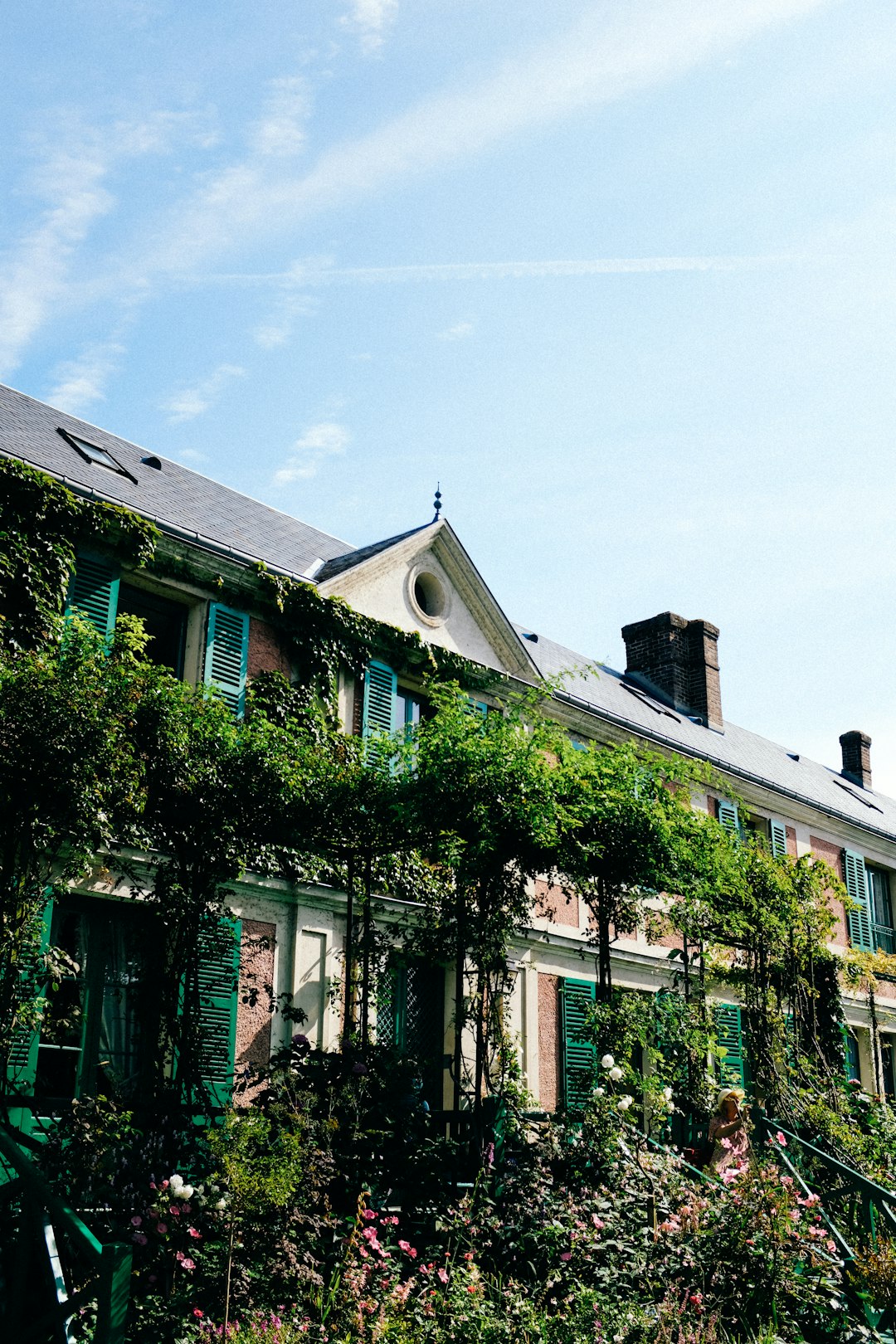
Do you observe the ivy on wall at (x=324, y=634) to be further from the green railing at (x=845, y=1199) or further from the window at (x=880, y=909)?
the window at (x=880, y=909)

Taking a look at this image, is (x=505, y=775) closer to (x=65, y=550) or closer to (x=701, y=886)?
(x=701, y=886)

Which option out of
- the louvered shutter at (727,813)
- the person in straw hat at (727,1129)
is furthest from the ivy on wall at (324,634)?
the louvered shutter at (727,813)

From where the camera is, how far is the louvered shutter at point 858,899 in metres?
22.4

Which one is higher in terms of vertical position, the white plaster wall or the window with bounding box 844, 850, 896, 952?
the white plaster wall

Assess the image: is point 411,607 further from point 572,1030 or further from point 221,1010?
point 572,1030

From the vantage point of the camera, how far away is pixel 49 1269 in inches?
197

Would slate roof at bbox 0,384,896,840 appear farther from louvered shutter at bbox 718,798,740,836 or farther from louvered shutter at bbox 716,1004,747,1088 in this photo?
louvered shutter at bbox 716,1004,747,1088

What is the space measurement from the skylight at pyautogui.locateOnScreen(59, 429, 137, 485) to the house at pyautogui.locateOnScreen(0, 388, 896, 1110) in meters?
0.04

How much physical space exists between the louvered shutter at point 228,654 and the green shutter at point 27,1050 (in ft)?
9.05

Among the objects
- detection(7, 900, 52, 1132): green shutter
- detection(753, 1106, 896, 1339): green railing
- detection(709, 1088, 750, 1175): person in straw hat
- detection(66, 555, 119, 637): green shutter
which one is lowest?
detection(753, 1106, 896, 1339): green railing

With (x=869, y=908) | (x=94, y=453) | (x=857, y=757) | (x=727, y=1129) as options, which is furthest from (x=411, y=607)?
(x=857, y=757)

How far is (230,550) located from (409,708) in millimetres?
3129

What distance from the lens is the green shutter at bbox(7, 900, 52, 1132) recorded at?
8.89 meters

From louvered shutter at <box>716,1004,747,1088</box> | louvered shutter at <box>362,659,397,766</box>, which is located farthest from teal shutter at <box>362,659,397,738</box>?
louvered shutter at <box>716,1004,747,1088</box>
